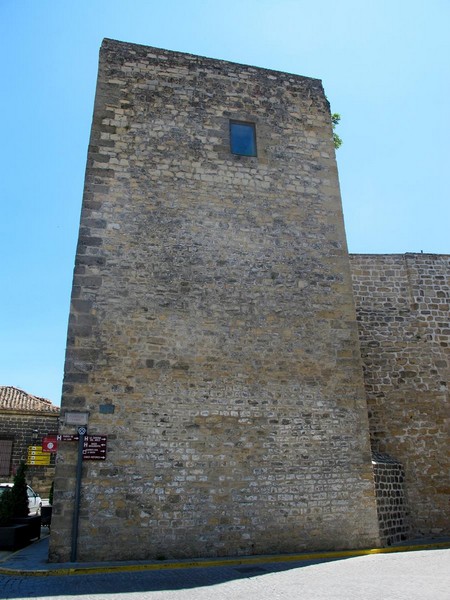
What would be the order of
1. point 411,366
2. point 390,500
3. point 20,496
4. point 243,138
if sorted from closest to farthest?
point 390,500 < point 20,496 < point 243,138 < point 411,366

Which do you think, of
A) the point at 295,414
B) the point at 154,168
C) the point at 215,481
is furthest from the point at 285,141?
the point at 215,481

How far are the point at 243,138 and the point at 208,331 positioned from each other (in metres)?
4.57

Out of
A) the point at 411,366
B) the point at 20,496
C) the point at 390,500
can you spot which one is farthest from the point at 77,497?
the point at 411,366

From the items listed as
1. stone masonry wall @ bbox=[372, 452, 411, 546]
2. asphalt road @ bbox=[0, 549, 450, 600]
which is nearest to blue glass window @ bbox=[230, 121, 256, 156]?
stone masonry wall @ bbox=[372, 452, 411, 546]

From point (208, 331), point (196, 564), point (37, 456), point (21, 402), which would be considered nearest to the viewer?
point (196, 564)

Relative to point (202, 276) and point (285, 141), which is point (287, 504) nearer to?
point (202, 276)

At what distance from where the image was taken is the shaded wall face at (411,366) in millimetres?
10344

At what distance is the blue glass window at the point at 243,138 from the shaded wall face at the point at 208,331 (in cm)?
13

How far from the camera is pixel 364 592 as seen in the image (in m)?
5.40

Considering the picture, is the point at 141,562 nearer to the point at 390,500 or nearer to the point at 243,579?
the point at 243,579

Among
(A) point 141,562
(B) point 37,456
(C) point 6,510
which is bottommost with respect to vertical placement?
(A) point 141,562

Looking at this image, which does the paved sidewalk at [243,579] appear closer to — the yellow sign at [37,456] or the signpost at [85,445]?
the signpost at [85,445]

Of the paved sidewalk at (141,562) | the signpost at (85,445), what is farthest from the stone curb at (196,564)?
the signpost at (85,445)

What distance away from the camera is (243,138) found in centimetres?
1073
